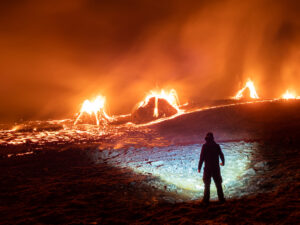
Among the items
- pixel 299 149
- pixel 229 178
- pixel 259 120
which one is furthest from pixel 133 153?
pixel 259 120

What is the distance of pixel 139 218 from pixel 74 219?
5.99ft

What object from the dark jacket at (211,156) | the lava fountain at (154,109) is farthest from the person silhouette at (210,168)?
the lava fountain at (154,109)

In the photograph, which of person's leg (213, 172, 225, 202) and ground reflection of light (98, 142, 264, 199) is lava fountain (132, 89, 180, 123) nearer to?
ground reflection of light (98, 142, 264, 199)

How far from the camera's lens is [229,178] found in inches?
301

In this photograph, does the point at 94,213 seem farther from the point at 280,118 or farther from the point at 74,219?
the point at 280,118

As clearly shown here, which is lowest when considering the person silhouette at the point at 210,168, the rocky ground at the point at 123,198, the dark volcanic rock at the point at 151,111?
the rocky ground at the point at 123,198

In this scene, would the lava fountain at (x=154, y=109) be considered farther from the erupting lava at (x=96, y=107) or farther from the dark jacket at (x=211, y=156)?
the dark jacket at (x=211, y=156)

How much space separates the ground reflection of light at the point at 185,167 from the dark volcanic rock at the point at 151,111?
69.0 ft

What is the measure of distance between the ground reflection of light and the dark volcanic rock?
21.0 meters

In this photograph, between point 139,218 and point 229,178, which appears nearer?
point 139,218

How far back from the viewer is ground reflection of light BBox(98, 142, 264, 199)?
7.07 metres

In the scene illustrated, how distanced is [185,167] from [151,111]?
1105 inches

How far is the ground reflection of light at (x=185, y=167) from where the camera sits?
707 centimetres

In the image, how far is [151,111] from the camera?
3759 centimetres
